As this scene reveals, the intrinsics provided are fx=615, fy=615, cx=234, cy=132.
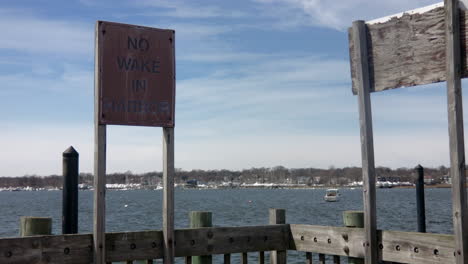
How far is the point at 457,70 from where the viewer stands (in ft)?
18.5

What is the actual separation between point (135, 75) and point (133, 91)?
Result: 0.18 meters

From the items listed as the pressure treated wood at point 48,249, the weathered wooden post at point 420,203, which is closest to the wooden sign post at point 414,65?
the pressure treated wood at point 48,249

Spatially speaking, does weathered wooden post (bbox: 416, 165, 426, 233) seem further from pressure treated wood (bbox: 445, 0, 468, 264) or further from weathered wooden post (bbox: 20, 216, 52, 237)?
weathered wooden post (bbox: 20, 216, 52, 237)

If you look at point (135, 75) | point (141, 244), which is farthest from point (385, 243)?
point (135, 75)

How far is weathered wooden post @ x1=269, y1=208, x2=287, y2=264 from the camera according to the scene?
26.3ft

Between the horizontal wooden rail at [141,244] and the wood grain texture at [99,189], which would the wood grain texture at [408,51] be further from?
the wood grain texture at [99,189]

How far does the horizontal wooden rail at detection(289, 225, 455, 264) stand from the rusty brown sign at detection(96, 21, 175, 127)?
2.36 meters

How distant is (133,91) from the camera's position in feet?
21.7

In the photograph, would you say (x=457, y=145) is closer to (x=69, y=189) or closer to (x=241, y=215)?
(x=69, y=189)

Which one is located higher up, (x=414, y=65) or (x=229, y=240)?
(x=414, y=65)

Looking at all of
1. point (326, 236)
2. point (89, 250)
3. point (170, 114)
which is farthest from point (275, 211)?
point (89, 250)

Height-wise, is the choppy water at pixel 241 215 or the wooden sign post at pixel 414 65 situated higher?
the wooden sign post at pixel 414 65

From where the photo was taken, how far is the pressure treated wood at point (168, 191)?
671cm

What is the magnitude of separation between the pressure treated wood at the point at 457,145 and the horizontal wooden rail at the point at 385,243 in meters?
0.34
